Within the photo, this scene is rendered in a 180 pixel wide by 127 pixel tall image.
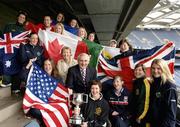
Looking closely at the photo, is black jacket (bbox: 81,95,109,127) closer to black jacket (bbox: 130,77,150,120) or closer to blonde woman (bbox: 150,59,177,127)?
black jacket (bbox: 130,77,150,120)

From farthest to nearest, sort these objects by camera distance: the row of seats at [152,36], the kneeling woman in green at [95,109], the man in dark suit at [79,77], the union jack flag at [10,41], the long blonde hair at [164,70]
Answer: the row of seats at [152,36] < the union jack flag at [10,41] < the man in dark suit at [79,77] < the kneeling woman in green at [95,109] < the long blonde hair at [164,70]

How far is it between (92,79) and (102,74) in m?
0.88

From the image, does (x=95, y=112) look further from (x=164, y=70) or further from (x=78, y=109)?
(x=164, y=70)

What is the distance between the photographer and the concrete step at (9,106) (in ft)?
14.0

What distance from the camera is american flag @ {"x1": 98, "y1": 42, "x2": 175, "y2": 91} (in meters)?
5.29

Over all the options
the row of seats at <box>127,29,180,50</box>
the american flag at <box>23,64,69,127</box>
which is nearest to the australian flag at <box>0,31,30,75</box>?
the american flag at <box>23,64,69,127</box>

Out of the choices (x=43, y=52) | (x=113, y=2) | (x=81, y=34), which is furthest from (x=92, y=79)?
(x=113, y=2)

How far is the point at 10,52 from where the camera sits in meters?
5.46

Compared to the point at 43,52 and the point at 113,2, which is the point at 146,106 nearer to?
the point at 43,52

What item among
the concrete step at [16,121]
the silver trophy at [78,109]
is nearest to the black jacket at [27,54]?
the concrete step at [16,121]

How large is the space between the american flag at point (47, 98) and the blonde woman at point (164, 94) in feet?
4.49

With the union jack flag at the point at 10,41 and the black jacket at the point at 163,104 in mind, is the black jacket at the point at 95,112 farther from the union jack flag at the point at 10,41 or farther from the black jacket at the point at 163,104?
the union jack flag at the point at 10,41

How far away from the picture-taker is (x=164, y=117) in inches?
141

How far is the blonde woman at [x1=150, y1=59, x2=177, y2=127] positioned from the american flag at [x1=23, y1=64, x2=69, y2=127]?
137 centimetres
